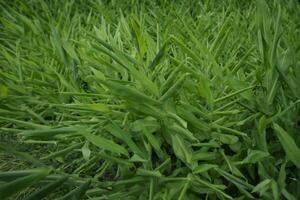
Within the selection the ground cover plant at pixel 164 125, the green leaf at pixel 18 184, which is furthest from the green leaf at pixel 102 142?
the green leaf at pixel 18 184

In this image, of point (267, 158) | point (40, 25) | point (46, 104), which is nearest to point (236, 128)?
point (267, 158)

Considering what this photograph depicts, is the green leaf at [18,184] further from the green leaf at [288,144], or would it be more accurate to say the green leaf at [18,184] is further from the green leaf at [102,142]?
the green leaf at [288,144]

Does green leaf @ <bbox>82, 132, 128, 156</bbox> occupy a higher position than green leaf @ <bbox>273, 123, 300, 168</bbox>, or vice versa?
green leaf @ <bbox>82, 132, 128, 156</bbox>

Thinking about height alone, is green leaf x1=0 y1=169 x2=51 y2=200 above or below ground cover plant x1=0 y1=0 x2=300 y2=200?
below

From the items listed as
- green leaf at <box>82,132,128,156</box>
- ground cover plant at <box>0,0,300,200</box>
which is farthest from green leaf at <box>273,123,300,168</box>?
green leaf at <box>82,132,128,156</box>

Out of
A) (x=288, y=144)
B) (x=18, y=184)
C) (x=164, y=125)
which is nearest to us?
(x=18, y=184)

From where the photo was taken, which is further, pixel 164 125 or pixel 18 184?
pixel 164 125

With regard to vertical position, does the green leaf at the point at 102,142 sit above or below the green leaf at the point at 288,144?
above

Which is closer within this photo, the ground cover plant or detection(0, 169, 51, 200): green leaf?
detection(0, 169, 51, 200): green leaf

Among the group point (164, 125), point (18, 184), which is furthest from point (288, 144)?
point (18, 184)

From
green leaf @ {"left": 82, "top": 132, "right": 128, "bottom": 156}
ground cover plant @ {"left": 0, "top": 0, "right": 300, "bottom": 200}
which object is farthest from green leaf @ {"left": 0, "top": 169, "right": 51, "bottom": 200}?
green leaf @ {"left": 82, "top": 132, "right": 128, "bottom": 156}

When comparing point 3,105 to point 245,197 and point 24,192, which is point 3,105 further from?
point 245,197

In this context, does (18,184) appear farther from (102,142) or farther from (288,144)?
(288,144)

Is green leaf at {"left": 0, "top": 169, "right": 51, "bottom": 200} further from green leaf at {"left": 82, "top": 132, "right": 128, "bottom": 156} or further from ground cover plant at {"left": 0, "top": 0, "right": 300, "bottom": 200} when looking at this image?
green leaf at {"left": 82, "top": 132, "right": 128, "bottom": 156}
